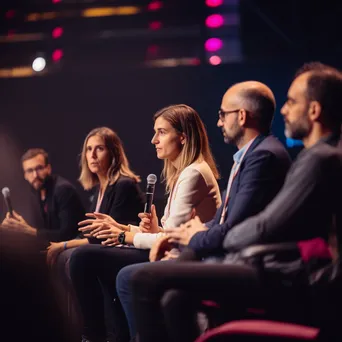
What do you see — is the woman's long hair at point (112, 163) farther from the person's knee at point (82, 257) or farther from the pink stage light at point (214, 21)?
the pink stage light at point (214, 21)

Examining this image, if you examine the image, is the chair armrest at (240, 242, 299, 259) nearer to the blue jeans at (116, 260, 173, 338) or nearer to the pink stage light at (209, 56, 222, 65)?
the blue jeans at (116, 260, 173, 338)

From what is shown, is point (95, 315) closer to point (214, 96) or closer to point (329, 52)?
point (214, 96)

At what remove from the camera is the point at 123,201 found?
4031 mm

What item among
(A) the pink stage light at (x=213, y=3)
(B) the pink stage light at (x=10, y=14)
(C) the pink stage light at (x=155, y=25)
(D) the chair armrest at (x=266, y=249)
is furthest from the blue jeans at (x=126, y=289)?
(B) the pink stage light at (x=10, y=14)

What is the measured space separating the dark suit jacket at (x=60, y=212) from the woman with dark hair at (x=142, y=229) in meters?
1.07

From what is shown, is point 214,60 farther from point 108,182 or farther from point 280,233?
point 280,233

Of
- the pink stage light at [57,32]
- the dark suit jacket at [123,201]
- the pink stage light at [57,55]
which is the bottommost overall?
Result: the dark suit jacket at [123,201]

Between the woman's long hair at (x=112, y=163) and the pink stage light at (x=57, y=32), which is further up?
the pink stage light at (x=57, y=32)

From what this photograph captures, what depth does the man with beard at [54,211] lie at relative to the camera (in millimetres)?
4613

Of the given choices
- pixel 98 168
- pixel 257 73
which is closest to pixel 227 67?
pixel 257 73

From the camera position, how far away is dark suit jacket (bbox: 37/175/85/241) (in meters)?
4.60

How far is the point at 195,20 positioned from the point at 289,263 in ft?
12.7

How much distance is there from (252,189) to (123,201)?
157 centimetres

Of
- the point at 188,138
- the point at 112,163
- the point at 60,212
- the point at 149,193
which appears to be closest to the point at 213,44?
the point at 112,163
